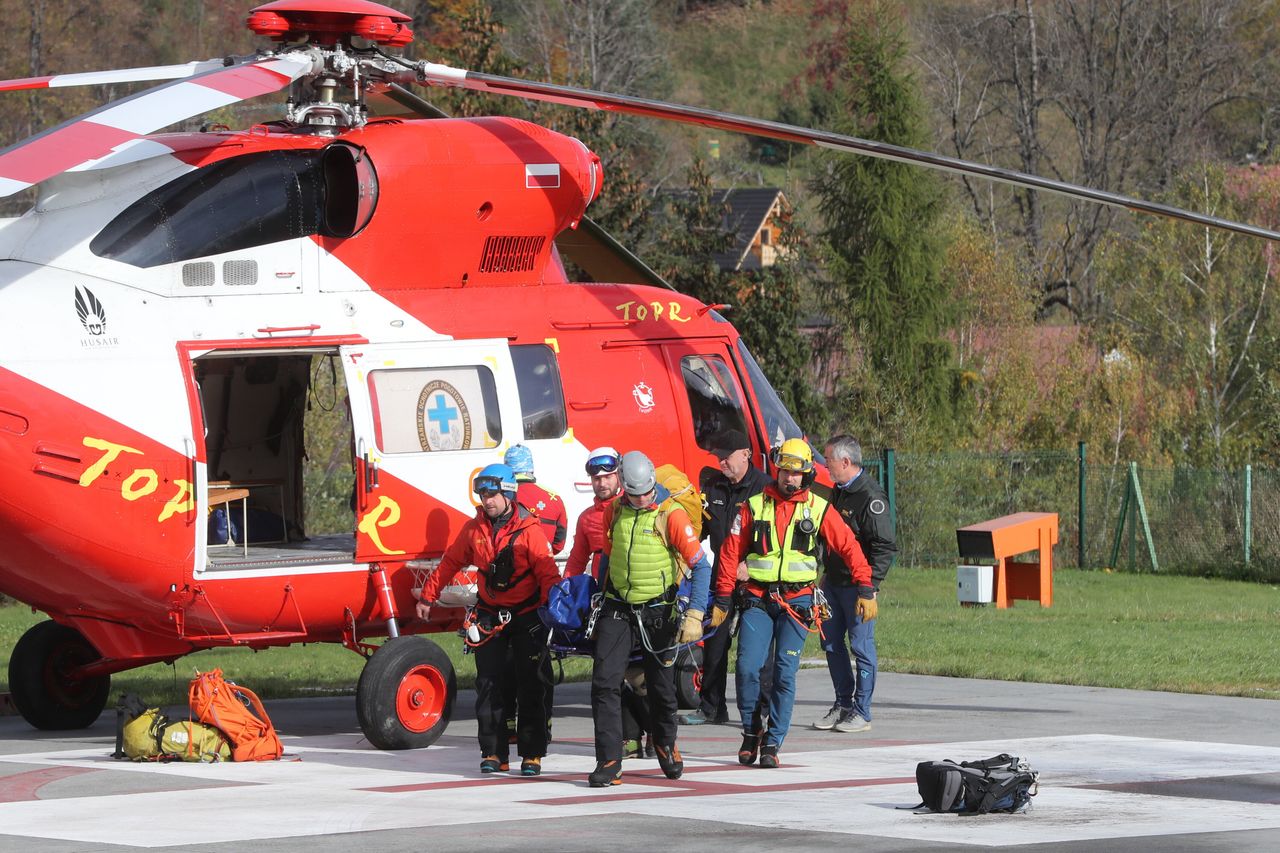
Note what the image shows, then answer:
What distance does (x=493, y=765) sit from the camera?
11086mm

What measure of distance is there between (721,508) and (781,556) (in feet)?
5.66

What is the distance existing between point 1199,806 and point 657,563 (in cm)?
326

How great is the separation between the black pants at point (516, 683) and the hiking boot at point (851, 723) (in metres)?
2.77

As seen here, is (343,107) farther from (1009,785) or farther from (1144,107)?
(1144,107)

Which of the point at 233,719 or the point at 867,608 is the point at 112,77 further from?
the point at 867,608

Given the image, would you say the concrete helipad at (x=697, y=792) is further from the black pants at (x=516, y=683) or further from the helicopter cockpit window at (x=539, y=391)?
the helicopter cockpit window at (x=539, y=391)

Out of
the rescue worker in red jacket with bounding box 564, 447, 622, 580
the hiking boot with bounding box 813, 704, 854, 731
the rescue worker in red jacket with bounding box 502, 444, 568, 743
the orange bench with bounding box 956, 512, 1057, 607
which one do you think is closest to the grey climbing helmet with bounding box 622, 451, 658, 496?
the rescue worker in red jacket with bounding box 564, 447, 622, 580

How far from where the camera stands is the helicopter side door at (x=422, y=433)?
40.2ft

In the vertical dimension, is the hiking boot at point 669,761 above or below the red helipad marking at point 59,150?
below

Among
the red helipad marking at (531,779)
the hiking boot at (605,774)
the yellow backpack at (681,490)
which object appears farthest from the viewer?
the yellow backpack at (681,490)

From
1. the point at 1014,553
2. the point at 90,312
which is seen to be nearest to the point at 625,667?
the point at 90,312

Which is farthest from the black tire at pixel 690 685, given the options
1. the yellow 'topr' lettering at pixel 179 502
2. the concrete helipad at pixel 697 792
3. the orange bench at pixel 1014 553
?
the orange bench at pixel 1014 553

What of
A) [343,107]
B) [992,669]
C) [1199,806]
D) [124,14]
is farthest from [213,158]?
[124,14]

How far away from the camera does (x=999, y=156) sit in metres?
63.5
